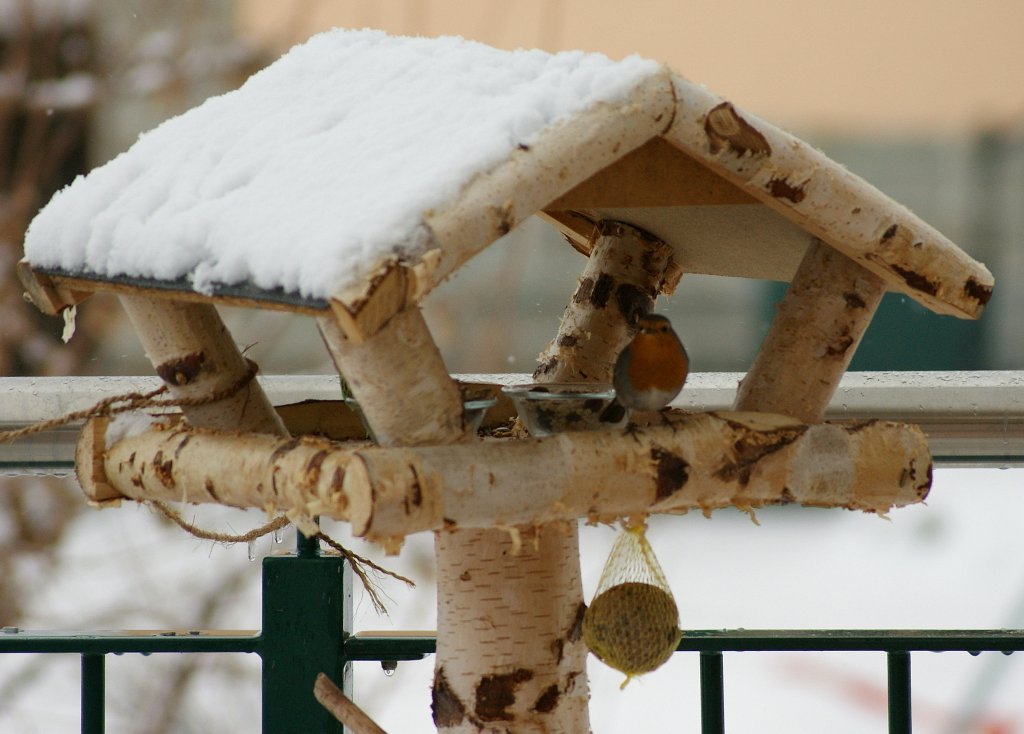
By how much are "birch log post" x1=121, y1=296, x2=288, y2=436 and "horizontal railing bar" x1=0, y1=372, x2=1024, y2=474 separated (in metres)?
0.43

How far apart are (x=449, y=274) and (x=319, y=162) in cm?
11

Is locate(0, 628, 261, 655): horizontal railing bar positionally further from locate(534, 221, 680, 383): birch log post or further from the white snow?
locate(534, 221, 680, 383): birch log post

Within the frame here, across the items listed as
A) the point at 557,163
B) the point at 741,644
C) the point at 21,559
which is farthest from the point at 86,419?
the point at 21,559

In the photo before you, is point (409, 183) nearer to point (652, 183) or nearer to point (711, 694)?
point (652, 183)

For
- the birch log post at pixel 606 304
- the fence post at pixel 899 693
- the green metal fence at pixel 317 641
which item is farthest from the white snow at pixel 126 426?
the fence post at pixel 899 693

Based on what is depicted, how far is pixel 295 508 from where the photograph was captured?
1.82 feet

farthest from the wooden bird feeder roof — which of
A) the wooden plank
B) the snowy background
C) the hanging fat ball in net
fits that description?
the snowy background

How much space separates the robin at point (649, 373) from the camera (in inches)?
24.4

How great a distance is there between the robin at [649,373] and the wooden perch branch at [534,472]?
0.06 feet

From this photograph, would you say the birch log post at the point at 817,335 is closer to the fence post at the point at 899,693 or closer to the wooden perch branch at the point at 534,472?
the wooden perch branch at the point at 534,472

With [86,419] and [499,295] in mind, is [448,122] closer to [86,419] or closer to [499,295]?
[86,419]

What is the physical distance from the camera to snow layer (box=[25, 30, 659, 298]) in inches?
20.2

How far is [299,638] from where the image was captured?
0.81 meters

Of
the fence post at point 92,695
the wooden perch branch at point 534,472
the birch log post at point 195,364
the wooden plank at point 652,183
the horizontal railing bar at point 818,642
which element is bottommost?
the fence post at point 92,695
